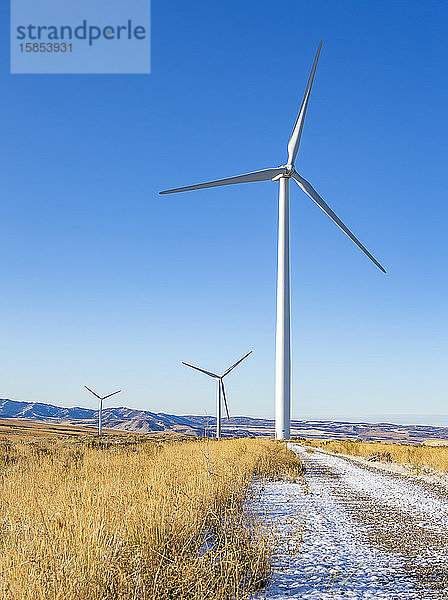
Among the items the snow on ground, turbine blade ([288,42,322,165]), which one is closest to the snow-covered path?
the snow on ground

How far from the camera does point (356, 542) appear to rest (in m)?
9.92

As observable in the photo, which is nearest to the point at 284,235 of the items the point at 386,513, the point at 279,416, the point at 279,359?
the point at 279,359

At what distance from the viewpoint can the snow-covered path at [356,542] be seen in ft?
24.0

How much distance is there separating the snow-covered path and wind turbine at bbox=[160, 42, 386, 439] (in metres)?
32.5

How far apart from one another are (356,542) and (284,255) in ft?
137

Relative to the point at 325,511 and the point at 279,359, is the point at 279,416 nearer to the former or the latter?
the point at 279,359

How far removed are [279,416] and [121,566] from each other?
47161mm

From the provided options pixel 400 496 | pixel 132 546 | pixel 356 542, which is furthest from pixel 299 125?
pixel 132 546

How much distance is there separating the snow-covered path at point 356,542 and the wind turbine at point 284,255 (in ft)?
106

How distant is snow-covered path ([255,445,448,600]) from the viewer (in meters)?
7.33

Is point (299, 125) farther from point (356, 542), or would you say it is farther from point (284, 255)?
point (356, 542)

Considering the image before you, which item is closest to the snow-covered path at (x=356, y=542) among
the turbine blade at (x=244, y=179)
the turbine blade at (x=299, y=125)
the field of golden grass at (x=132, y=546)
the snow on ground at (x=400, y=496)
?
the snow on ground at (x=400, y=496)

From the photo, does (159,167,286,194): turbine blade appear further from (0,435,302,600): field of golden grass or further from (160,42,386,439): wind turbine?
(0,435,302,600): field of golden grass

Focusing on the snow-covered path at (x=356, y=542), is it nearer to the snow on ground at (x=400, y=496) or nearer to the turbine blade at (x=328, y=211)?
the snow on ground at (x=400, y=496)
